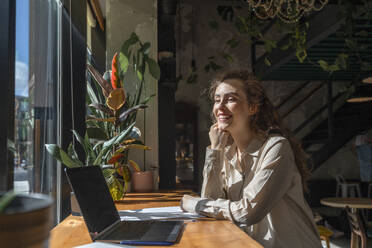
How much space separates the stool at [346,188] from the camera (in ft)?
23.6

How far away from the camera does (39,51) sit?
1745mm

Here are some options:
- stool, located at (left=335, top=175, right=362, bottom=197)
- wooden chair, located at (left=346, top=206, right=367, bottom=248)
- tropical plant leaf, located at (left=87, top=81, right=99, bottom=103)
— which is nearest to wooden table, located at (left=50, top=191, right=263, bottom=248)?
tropical plant leaf, located at (left=87, top=81, right=99, bottom=103)

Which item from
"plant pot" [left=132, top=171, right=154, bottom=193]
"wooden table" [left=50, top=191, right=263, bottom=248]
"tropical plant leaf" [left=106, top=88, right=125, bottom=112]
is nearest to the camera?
"wooden table" [left=50, top=191, right=263, bottom=248]

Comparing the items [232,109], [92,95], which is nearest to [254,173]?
[232,109]

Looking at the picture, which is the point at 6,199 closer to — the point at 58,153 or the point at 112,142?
the point at 58,153

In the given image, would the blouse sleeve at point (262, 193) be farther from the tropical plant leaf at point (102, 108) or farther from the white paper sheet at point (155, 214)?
the tropical plant leaf at point (102, 108)

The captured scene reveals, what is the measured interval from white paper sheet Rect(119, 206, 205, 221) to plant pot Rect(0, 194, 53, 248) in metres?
1.22

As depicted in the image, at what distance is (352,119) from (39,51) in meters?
6.43

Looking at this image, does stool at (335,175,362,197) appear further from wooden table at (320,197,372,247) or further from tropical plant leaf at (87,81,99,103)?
tropical plant leaf at (87,81,99,103)

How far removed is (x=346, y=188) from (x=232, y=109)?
6.49 meters

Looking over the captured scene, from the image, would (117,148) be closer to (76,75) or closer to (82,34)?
(76,75)

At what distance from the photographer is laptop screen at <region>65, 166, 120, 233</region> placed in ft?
3.62

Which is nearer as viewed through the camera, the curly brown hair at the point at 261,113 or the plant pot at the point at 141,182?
the curly brown hair at the point at 261,113

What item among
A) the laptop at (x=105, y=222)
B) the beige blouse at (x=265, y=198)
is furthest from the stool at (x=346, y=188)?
the laptop at (x=105, y=222)
